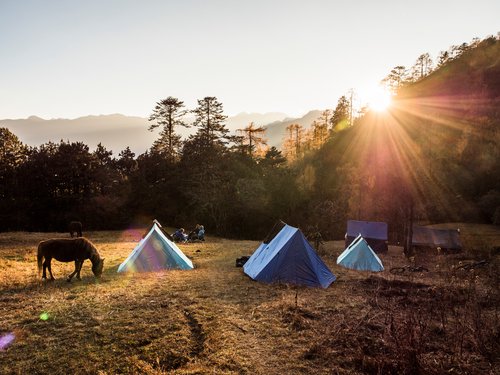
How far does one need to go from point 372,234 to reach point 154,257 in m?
23.2

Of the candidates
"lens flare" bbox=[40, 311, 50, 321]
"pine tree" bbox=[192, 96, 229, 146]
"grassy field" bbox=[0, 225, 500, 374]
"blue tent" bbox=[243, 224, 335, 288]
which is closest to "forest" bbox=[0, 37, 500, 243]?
"pine tree" bbox=[192, 96, 229, 146]

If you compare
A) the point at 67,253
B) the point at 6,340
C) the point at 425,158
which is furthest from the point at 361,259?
the point at 425,158

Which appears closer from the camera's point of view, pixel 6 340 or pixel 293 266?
pixel 6 340

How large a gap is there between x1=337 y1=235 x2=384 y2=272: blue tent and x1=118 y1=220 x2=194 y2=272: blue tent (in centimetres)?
975

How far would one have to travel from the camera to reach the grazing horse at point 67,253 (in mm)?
13185

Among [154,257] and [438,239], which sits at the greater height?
[154,257]

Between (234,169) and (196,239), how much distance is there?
72.5ft

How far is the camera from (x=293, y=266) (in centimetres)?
1471

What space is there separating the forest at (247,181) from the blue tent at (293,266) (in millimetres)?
25438

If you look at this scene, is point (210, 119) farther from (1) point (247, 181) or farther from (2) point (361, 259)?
(2) point (361, 259)

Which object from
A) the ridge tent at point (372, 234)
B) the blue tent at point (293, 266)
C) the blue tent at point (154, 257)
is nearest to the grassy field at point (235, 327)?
the blue tent at point (293, 266)

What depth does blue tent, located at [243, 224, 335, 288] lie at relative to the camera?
14477 mm

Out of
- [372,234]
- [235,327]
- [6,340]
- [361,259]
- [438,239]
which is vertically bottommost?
[438,239]

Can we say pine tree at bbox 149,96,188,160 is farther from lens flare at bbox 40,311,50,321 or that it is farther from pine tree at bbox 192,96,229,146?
lens flare at bbox 40,311,50,321
